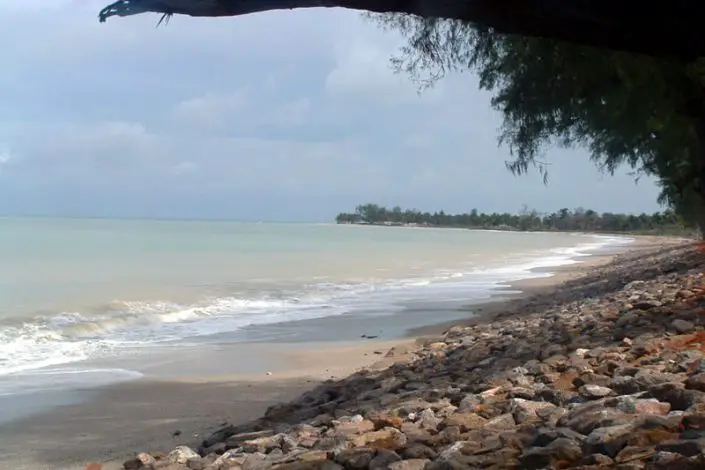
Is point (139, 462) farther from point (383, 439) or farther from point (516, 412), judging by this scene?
point (516, 412)

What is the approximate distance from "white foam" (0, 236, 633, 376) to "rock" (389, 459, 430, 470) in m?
9.04

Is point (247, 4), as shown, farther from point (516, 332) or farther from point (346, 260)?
point (346, 260)

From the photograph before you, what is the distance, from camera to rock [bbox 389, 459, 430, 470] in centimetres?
470

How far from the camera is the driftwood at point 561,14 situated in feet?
10.1

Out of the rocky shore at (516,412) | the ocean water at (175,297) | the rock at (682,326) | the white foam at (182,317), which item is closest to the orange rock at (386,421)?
the rocky shore at (516,412)

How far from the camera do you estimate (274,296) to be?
2564 centimetres

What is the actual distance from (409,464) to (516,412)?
1.22 m

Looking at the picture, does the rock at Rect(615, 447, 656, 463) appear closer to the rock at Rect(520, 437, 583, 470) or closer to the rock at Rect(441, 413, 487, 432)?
the rock at Rect(520, 437, 583, 470)

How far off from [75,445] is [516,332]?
6415 millimetres

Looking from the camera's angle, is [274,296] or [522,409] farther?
[274,296]

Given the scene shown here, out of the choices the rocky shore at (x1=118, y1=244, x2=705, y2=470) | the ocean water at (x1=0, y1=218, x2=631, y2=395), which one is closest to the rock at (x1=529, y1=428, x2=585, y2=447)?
the rocky shore at (x1=118, y1=244, x2=705, y2=470)

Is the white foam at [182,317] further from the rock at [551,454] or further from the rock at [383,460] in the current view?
the rock at [551,454]

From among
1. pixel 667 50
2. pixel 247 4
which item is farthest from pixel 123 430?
pixel 667 50

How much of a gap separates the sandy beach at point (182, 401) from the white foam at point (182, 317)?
2371 millimetres
